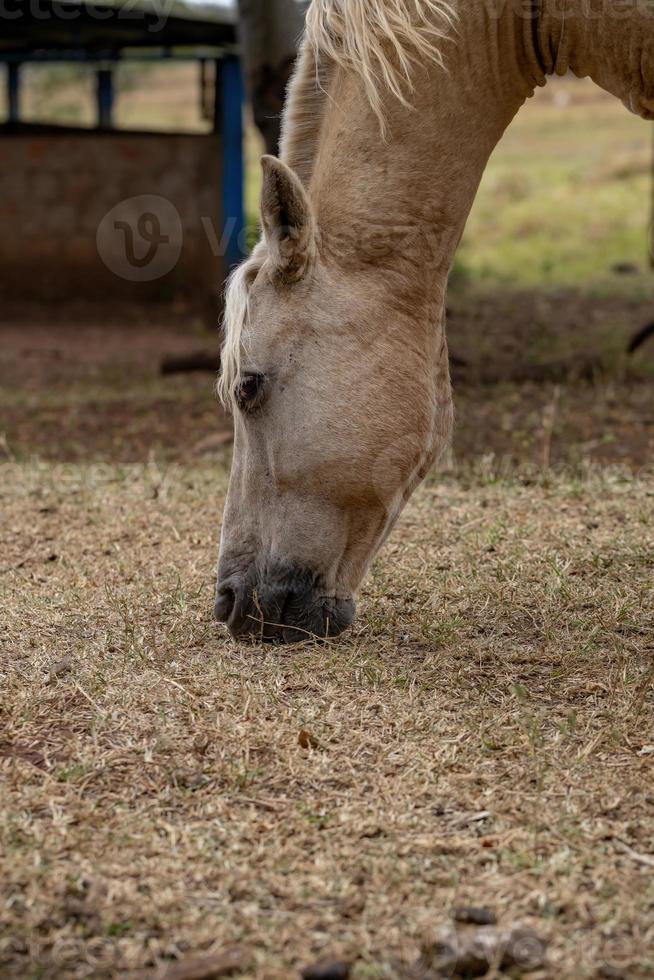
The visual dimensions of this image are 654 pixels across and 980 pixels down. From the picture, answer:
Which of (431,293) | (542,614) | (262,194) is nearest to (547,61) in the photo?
(431,293)

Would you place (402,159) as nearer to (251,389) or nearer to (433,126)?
(433,126)

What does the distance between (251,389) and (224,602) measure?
1.90 feet

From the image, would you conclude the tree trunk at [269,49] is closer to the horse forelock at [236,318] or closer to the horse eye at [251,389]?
the horse forelock at [236,318]

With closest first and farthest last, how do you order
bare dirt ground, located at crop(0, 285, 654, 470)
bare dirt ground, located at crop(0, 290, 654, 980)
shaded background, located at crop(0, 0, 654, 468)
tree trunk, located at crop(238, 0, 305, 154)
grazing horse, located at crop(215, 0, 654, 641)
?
bare dirt ground, located at crop(0, 290, 654, 980), grazing horse, located at crop(215, 0, 654, 641), bare dirt ground, located at crop(0, 285, 654, 470), shaded background, located at crop(0, 0, 654, 468), tree trunk, located at crop(238, 0, 305, 154)

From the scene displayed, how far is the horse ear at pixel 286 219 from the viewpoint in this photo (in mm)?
2945

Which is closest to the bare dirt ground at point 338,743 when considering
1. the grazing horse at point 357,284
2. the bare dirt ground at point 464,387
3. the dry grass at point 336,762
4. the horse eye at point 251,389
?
the dry grass at point 336,762

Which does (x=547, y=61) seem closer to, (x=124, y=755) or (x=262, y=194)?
(x=262, y=194)

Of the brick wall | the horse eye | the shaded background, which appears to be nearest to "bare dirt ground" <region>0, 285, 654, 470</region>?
the shaded background

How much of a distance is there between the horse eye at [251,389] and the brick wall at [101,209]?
8790 mm

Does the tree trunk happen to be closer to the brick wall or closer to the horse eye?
the brick wall

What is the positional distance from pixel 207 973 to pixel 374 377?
1.67 metres

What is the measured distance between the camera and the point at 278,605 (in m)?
3.19

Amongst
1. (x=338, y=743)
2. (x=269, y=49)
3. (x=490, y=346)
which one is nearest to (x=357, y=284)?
(x=338, y=743)

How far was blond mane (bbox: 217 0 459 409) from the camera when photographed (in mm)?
3113
